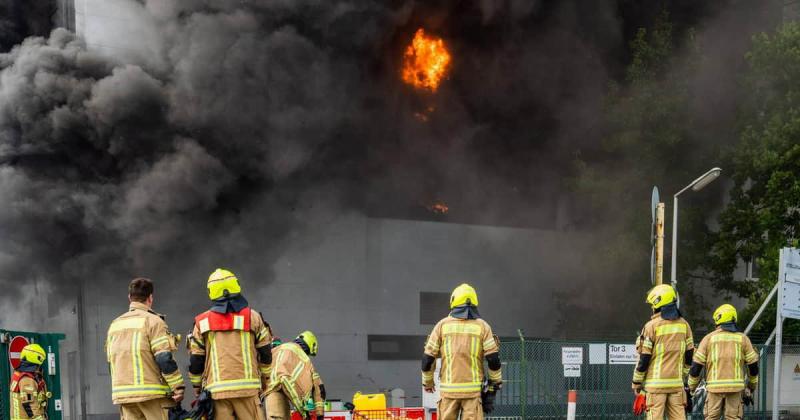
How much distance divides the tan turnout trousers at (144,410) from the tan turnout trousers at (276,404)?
1909mm

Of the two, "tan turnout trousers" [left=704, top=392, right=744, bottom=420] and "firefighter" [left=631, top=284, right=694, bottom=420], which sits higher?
"firefighter" [left=631, top=284, right=694, bottom=420]

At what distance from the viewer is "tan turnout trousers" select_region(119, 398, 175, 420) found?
559cm

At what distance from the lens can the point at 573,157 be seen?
17469 millimetres

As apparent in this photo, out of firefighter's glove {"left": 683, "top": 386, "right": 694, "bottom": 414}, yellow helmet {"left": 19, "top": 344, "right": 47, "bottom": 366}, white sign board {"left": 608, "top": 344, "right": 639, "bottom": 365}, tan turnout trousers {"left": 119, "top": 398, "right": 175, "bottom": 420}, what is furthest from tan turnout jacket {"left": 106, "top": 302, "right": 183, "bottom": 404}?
white sign board {"left": 608, "top": 344, "right": 639, "bottom": 365}

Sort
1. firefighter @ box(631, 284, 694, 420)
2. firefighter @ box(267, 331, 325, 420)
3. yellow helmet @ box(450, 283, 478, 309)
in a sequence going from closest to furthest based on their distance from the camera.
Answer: yellow helmet @ box(450, 283, 478, 309) < firefighter @ box(267, 331, 325, 420) < firefighter @ box(631, 284, 694, 420)

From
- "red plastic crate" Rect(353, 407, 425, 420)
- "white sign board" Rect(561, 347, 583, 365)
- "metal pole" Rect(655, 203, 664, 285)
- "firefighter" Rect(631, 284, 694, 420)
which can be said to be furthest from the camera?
"white sign board" Rect(561, 347, 583, 365)

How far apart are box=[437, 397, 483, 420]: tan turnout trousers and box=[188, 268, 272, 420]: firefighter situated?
1.99 metres

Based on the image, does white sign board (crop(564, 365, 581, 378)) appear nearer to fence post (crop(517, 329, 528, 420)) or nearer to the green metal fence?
the green metal fence

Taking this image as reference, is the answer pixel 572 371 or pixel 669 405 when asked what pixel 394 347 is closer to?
pixel 572 371

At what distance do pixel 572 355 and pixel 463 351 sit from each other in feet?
14.5

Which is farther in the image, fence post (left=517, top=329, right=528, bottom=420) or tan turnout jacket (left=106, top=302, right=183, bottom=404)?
fence post (left=517, top=329, right=528, bottom=420)

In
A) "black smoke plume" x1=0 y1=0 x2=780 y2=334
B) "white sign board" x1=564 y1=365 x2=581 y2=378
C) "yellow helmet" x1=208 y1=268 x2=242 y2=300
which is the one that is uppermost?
"black smoke plume" x1=0 y1=0 x2=780 y2=334

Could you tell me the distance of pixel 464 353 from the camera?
679 cm

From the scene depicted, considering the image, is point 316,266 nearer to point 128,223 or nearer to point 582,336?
point 128,223
